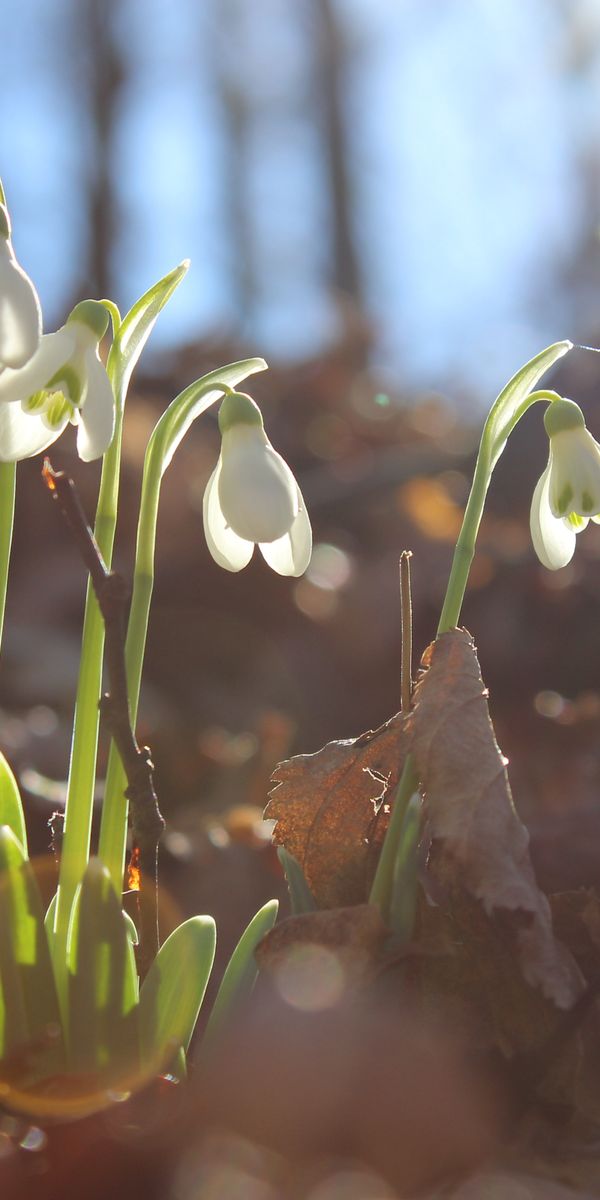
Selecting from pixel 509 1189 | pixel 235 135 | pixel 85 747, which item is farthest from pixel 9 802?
pixel 235 135

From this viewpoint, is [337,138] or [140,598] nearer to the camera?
[140,598]

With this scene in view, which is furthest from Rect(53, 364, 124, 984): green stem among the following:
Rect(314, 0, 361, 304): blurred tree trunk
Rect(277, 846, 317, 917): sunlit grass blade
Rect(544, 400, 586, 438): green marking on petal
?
Rect(314, 0, 361, 304): blurred tree trunk

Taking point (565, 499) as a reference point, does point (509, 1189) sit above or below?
below

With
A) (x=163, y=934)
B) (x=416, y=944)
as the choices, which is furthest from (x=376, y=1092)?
(x=163, y=934)

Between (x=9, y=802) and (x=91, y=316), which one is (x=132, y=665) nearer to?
(x=9, y=802)

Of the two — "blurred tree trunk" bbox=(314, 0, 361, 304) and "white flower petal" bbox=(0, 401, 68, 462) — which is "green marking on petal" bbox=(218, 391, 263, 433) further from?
A: "blurred tree trunk" bbox=(314, 0, 361, 304)

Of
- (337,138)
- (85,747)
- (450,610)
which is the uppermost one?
(337,138)
